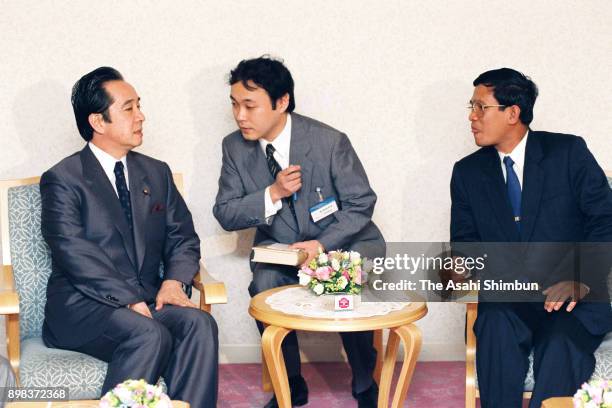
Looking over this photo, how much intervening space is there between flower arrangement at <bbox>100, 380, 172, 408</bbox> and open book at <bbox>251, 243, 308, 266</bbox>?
5.41 feet

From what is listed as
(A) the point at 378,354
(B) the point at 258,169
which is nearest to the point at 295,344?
(A) the point at 378,354

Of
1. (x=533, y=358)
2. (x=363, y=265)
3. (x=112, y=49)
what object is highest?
(x=112, y=49)

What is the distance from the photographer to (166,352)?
379 centimetres

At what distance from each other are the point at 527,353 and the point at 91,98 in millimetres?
2250

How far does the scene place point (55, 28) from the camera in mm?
5117

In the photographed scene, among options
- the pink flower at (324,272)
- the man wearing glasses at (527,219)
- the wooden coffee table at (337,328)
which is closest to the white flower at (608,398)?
the man wearing glasses at (527,219)

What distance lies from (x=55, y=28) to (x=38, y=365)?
87.2 inches

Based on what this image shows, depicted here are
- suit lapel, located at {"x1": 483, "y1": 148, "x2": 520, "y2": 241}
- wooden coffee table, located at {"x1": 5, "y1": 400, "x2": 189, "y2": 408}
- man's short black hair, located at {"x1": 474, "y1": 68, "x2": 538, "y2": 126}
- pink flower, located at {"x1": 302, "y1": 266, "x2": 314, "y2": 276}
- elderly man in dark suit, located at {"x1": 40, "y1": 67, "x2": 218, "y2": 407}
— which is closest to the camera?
wooden coffee table, located at {"x1": 5, "y1": 400, "x2": 189, "y2": 408}

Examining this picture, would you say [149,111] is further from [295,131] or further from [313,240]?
[313,240]

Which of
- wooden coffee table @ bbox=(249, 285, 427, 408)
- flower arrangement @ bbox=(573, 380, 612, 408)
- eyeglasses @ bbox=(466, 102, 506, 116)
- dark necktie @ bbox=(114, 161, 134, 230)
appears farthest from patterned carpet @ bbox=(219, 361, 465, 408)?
flower arrangement @ bbox=(573, 380, 612, 408)

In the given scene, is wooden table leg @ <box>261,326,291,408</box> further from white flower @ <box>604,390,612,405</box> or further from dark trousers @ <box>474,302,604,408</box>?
white flower @ <box>604,390,612,405</box>

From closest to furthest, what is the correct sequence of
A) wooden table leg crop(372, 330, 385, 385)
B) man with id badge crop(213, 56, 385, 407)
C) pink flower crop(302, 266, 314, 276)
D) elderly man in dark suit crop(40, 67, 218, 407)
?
elderly man in dark suit crop(40, 67, 218, 407) → pink flower crop(302, 266, 314, 276) → man with id badge crop(213, 56, 385, 407) → wooden table leg crop(372, 330, 385, 385)

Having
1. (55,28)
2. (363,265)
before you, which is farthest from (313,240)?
(55,28)

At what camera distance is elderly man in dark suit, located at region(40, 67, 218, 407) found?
379 cm
